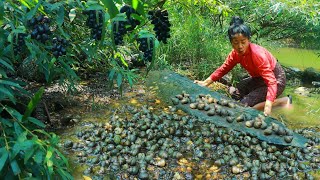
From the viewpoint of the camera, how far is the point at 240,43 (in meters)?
4.05

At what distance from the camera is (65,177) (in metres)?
1.92

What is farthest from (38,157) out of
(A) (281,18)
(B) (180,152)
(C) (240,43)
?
(A) (281,18)

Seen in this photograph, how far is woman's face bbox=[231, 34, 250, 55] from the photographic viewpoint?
3.98 m

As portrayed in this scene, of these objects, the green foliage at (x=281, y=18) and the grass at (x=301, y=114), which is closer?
the grass at (x=301, y=114)

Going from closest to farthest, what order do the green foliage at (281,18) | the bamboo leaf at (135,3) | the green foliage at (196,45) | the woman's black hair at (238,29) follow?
the bamboo leaf at (135,3)
the woman's black hair at (238,29)
the green foliage at (281,18)
the green foliage at (196,45)

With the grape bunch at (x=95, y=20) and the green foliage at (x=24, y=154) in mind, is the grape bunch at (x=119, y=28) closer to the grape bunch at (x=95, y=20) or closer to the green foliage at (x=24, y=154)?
the grape bunch at (x=95, y=20)

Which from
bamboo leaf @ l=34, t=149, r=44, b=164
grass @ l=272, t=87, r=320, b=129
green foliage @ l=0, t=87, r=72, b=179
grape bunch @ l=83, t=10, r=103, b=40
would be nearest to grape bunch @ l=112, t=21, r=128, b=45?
grape bunch @ l=83, t=10, r=103, b=40

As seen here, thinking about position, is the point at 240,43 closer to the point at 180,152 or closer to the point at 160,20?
the point at 180,152

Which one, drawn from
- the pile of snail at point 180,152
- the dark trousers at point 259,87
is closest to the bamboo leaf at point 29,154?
the pile of snail at point 180,152

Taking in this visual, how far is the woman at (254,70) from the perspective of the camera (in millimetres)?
3945

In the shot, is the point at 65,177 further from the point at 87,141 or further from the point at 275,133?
the point at 275,133

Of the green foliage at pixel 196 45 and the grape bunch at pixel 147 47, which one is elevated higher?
the grape bunch at pixel 147 47

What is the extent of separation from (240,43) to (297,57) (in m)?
6.53

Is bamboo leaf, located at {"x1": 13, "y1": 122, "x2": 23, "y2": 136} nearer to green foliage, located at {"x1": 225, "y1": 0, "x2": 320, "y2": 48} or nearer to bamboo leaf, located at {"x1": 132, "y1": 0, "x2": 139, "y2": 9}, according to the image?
bamboo leaf, located at {"x1": 132, "y1": 0, "x2": 139, "y2": 9}
